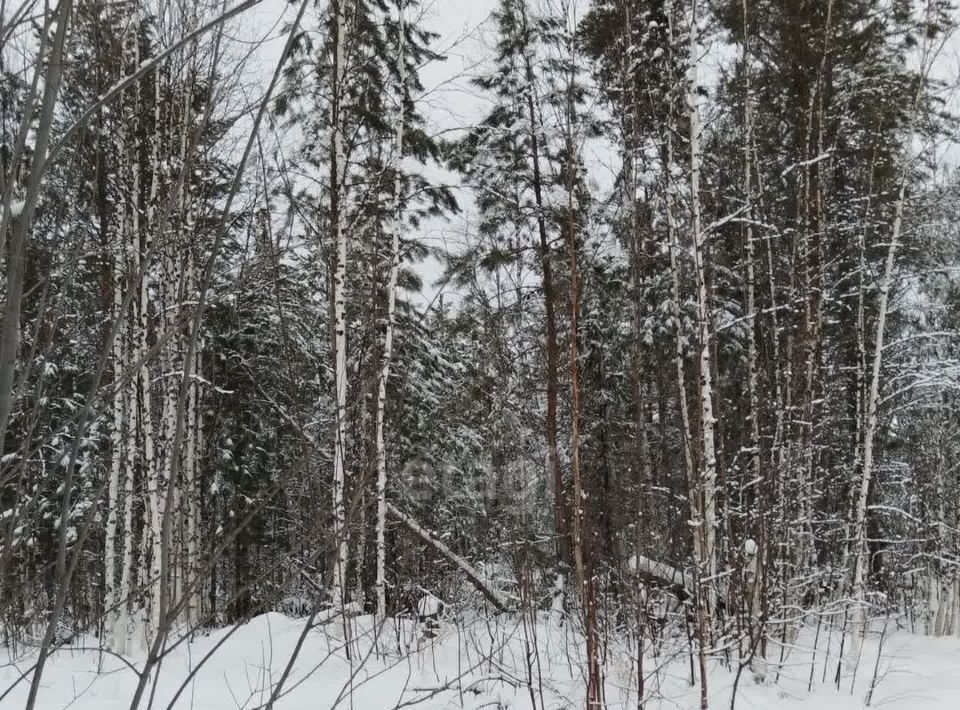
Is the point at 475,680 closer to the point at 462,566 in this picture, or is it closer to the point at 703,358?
the point at 703,358

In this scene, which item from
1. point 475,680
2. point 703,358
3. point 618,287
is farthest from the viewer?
point 618,287

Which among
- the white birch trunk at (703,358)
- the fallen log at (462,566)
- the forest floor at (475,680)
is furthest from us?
the fallen log at (462,566)

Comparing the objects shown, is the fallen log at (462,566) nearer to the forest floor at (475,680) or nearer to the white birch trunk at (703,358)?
the forest floor at (475,680)

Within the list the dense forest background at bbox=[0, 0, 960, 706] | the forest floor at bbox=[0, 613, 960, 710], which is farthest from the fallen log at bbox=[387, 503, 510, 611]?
the forest floor at bbox=[0, 613, 960, 710]

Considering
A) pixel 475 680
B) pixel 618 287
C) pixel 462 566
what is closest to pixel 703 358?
pixel 475 680

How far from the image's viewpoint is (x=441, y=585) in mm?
9531

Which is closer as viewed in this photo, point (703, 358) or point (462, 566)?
point (703, 358)

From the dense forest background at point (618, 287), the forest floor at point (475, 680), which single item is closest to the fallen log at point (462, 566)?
the dense forest background at point (618, 287)

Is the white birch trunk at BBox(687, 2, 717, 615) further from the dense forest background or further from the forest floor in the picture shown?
the forest floor

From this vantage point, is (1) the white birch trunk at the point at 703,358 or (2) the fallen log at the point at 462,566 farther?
(2) the fallen log at the point at 462,566

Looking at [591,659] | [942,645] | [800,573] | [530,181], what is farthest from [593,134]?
[942,645]

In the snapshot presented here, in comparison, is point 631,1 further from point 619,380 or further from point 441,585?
point 619,380

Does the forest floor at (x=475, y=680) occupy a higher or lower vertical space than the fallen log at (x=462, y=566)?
lower

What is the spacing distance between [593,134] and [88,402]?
26.6 ft
